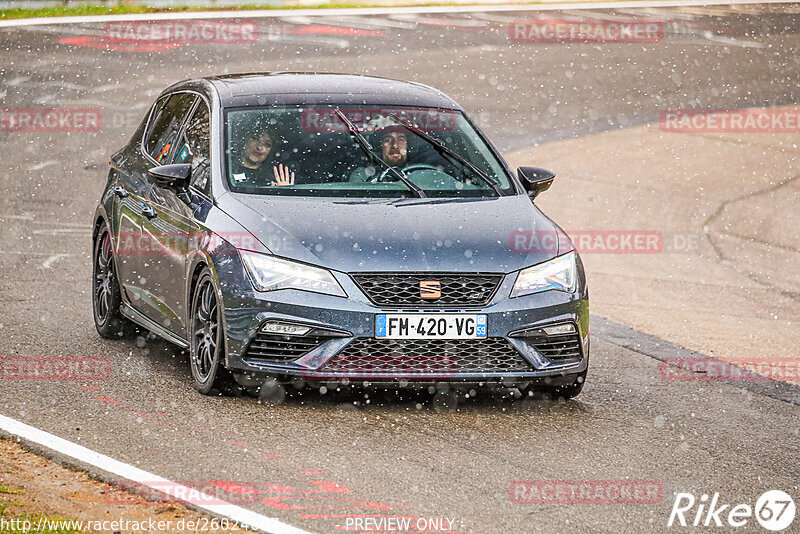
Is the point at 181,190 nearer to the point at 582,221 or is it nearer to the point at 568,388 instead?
the point at 568,388

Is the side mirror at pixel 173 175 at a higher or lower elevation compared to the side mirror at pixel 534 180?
higher

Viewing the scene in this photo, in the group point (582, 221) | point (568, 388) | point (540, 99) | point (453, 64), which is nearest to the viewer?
point (568, 388)

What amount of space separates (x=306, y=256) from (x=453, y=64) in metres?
17.7

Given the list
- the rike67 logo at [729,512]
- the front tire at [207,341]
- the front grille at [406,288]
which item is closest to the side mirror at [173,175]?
the front tire at [207,341]

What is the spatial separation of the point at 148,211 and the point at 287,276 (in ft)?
5.96

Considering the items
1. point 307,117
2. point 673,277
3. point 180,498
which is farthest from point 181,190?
point 673,277

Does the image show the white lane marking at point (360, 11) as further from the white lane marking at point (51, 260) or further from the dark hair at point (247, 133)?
the dark hair at point (247, 133)

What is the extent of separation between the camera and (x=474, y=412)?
7961 millimetres

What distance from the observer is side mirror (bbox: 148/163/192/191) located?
27.8 ft

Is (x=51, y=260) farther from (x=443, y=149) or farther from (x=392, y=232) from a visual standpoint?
(x=392, y=232)

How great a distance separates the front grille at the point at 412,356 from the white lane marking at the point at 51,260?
539 centimetres

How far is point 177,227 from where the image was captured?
8.48 m

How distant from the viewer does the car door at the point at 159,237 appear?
864 centimetres

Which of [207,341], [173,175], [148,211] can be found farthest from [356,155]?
[207,341]
